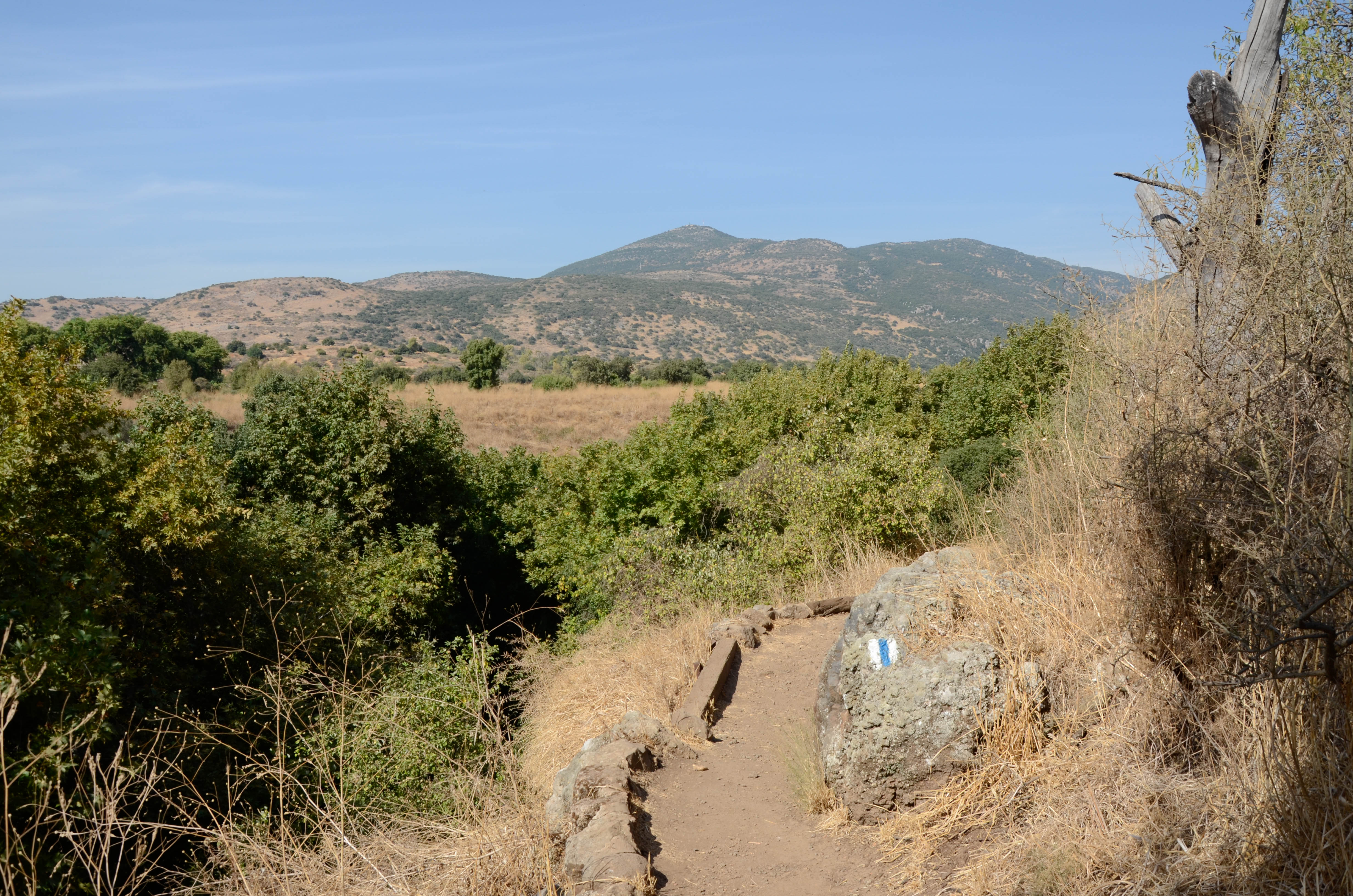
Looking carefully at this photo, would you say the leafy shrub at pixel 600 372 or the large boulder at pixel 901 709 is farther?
the leafy shrub at pixel 600 372

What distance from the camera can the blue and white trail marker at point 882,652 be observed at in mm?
4363

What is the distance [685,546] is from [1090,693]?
8464 mm

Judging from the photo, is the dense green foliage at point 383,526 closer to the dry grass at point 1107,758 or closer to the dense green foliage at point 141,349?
the dry grass at point 1107,758

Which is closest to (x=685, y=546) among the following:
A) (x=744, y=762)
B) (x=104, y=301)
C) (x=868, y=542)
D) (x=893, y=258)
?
(x=868, y=542)

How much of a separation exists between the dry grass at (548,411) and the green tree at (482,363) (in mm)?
1031

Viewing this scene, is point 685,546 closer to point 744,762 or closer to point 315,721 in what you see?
point 315,721

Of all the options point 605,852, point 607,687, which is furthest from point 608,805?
point 607,687

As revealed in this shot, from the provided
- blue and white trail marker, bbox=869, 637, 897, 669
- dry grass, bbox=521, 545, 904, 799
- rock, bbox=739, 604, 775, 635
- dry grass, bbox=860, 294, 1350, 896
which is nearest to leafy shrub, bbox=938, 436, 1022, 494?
dry grass, bbox=521, 545, 904, 799

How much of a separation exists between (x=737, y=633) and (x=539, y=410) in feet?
105

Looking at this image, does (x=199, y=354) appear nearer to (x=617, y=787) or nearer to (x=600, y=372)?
(x=600, y=372)

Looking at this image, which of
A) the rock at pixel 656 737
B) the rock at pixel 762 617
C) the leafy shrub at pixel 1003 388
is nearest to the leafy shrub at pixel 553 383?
the leafy shrub at pixel 1003 388

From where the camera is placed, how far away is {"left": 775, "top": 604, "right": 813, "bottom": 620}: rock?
28.1 feet

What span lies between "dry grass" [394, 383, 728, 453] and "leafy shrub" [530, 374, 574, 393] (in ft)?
1.45

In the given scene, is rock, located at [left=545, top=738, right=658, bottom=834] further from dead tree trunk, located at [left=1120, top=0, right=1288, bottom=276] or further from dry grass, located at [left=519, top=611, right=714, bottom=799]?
dead tree trunk, located at [left=1120, top=0, right=1288, bottom=276]
